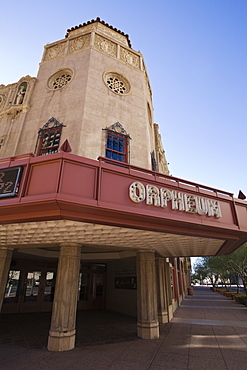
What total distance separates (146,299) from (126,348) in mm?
2126

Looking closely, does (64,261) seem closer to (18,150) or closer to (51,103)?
(18,150)

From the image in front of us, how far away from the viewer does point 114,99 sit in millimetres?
12797

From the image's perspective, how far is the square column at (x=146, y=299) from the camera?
9.24m

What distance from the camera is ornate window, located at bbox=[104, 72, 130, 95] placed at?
526 inches

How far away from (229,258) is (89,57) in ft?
75.1

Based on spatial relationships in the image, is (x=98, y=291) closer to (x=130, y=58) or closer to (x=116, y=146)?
(x=116, y=146)

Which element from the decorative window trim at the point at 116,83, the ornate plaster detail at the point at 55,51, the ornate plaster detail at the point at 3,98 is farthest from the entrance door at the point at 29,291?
the ornate plaster detail at the point at 55,51

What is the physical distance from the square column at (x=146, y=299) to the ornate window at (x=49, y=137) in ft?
23.2

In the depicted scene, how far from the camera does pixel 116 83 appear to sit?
1375 centimetres

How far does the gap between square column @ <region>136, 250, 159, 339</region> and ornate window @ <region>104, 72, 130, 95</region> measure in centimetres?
996

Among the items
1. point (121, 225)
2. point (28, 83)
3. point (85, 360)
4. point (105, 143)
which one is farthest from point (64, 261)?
point (28, 83)

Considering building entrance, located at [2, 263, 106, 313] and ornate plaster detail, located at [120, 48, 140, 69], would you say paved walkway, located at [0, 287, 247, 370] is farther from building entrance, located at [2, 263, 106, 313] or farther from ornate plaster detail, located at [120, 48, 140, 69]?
ornate plaster detail, located at [120, 48, 140, 69]

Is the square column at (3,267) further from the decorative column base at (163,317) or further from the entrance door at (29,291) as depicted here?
the decorative column base at (163,317)

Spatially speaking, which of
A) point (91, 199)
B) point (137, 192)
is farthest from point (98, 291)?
point (91, 199)
